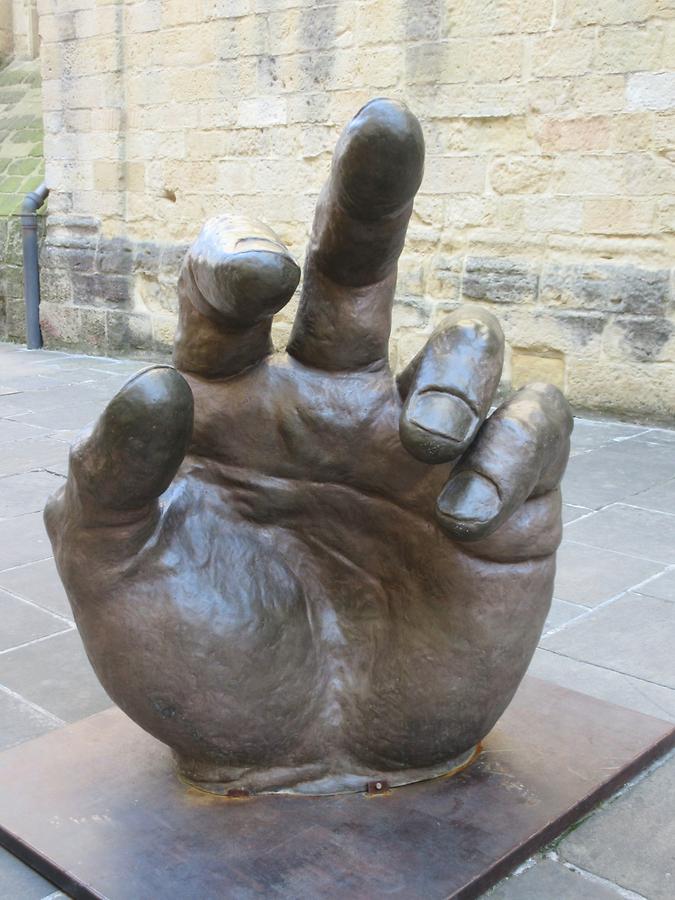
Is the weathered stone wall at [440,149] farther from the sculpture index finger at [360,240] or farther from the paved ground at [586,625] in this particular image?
the sculpture index finger at [360,240]

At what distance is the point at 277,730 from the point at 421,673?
279 millimetres

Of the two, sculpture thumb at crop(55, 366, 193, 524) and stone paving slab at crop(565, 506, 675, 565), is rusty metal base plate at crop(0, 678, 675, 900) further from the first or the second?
stone paving slab at crop(565, 506, 675, 565)

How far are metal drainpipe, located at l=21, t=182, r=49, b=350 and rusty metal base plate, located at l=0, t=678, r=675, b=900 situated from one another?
6922 mm

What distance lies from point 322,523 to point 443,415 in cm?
44

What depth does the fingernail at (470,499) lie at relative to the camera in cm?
166

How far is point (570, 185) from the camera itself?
5715mm

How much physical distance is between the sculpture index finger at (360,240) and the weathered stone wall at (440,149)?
3941 mm

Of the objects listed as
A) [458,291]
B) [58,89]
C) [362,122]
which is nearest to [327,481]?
[362,122]

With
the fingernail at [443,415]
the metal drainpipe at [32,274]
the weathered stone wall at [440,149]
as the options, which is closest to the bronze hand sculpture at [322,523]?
the fingernail at [443,415]

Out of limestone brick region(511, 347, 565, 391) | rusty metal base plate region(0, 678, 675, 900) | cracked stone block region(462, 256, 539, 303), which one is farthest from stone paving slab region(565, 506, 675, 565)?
cracked stone block region(462, 256, 539, 303)

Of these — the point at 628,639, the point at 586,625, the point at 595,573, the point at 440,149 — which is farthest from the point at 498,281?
the point at 628,639

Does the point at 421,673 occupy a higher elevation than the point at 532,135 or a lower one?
lower

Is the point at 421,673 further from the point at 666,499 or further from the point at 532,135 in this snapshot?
the point at 532,135

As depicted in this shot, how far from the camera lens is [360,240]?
1837mm
